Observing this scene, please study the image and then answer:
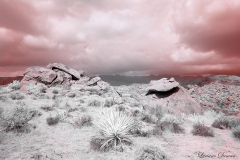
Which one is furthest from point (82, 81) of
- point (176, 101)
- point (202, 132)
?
point (202, 132)

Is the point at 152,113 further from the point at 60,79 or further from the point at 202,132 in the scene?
the point at 60,79

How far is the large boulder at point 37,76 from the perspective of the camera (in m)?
17.2

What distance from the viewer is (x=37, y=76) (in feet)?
58.2

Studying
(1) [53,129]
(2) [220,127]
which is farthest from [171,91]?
(1) [53,129]

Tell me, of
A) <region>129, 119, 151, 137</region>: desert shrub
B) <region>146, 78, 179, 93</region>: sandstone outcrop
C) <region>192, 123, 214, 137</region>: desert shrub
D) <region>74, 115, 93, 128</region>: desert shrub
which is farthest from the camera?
<region>146, 78, 179, 93</region>: sandstone outcrop

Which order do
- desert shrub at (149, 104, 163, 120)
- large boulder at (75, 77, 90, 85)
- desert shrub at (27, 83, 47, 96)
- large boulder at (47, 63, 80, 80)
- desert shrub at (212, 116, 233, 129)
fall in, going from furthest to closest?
large boulder at (47, 63, 80, 80)
large boulder at (75, 77, 90, 85)
desert shrub at (27, 83, 47, 96)
desert shrub at (149, 104, 163, 120)
desert shrub at (212, 116, 233, 129)

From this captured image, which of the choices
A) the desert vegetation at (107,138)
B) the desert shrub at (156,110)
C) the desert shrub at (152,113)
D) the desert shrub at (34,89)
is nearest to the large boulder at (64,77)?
the desert shrub at (34,89)

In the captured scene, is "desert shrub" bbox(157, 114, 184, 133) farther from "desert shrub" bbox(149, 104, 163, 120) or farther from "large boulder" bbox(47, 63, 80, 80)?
"large boulder" bbox(47, 63, 80, 80)

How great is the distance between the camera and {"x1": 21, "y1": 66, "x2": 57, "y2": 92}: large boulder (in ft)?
56.5

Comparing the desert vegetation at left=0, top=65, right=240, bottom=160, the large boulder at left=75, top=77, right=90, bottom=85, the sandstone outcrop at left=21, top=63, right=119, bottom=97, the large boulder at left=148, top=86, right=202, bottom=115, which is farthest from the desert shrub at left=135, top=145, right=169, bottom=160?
the large boulder at left=75, top=77, right=90, bottom=85

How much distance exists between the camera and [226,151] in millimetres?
5207

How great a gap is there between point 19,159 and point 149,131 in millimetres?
4316

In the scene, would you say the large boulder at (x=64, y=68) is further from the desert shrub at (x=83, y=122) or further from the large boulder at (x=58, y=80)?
the desert shrub at (x=83, y=122)

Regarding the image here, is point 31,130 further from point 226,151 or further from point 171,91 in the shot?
point 171,91
